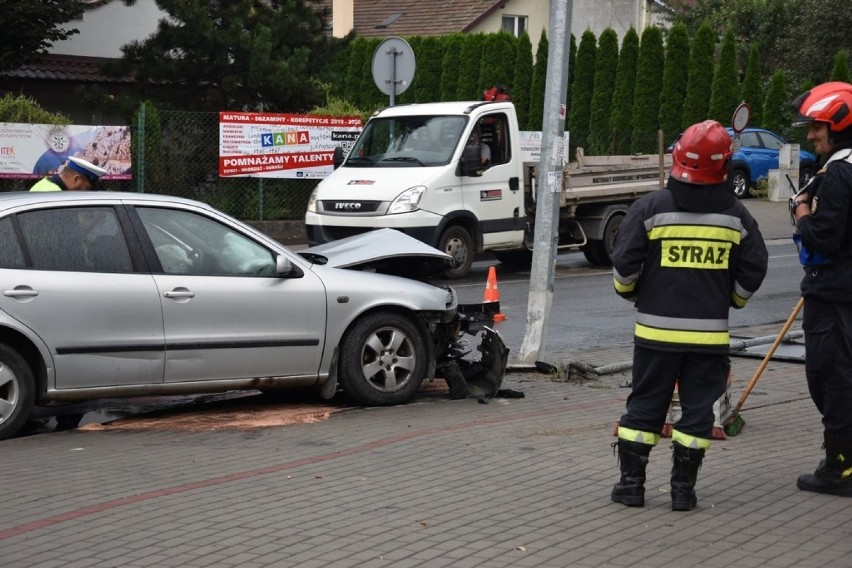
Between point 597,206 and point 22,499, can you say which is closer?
point 22,499

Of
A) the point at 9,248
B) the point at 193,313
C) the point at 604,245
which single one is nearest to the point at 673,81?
Result: the point at 604,245

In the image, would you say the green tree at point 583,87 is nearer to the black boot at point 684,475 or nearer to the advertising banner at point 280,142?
the advertising banner at point 280,142

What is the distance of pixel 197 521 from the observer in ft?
18.6

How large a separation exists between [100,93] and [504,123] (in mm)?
8507

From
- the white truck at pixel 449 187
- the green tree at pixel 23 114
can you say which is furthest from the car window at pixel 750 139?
the green tree at pixel 23 114

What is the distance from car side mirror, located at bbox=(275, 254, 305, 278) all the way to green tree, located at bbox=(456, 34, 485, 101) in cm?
2676

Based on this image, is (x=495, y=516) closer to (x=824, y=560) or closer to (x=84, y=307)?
(x=824, y=560)

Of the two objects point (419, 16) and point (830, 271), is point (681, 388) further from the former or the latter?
point (419, 16)

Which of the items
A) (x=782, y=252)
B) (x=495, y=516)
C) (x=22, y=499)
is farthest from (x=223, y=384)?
(x=782, y=252)

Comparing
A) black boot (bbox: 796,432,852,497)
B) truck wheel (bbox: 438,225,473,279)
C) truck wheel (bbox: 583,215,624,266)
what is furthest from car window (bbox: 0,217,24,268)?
truck wheel (bbox: 583,215,624,266)

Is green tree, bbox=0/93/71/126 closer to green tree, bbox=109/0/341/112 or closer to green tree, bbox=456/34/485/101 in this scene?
green tree, bbox=109/0/341/112

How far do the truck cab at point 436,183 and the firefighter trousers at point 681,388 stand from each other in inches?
393

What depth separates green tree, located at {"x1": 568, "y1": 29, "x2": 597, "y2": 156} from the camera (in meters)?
34.3

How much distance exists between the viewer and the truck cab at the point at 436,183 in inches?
624
